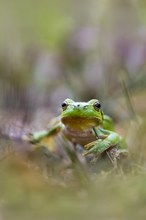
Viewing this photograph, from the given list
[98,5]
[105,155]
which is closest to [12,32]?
[98,5]

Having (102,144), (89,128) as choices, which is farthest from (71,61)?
(102,144)

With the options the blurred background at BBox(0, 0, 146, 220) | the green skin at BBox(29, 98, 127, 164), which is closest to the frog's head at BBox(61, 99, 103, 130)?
the green skin at BBox(29, 98, 127, 164)

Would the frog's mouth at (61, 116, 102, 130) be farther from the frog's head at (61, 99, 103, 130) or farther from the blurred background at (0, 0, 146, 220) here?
the blurred background at (0, 0, 146, 220)

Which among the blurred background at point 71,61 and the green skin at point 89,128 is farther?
the blurred background at point 71,61

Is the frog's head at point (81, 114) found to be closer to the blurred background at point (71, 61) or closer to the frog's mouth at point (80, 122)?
the frog's mouth at point (80, 122)

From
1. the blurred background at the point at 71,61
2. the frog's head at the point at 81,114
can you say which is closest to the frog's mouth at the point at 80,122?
the frog's head at the point at 81,114
